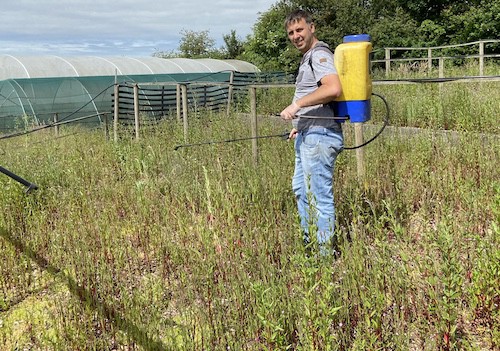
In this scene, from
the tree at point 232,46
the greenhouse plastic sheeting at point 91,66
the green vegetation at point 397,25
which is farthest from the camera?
the tree at point 232,46

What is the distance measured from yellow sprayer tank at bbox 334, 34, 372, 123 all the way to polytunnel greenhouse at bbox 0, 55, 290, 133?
19.0ft

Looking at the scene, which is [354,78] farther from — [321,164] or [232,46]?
[232,46]

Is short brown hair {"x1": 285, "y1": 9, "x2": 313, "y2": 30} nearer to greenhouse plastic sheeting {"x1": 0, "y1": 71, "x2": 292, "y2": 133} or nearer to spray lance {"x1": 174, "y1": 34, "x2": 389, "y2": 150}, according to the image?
spray lance {"x1": 174, "y1": 34, "x2": 389, "y2": 150}

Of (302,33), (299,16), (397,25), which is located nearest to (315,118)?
(302,33)

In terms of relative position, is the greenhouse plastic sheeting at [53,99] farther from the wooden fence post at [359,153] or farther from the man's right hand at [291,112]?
the man's right hand at [291,112]

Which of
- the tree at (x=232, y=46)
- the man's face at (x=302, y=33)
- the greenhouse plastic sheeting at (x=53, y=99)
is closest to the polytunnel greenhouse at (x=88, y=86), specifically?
the greenhouse plastic sheeting at (x=53, y=99)

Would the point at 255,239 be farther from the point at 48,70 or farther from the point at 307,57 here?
the point at 48,70

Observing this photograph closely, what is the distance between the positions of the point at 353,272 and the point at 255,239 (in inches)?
31.5

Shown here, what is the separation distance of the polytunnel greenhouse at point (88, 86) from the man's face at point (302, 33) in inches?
225

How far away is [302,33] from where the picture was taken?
2990 millimetres

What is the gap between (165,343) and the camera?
2.41m

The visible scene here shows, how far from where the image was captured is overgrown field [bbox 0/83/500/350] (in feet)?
7.38

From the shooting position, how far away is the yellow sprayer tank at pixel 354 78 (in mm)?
3016

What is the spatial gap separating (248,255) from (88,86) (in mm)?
10983
